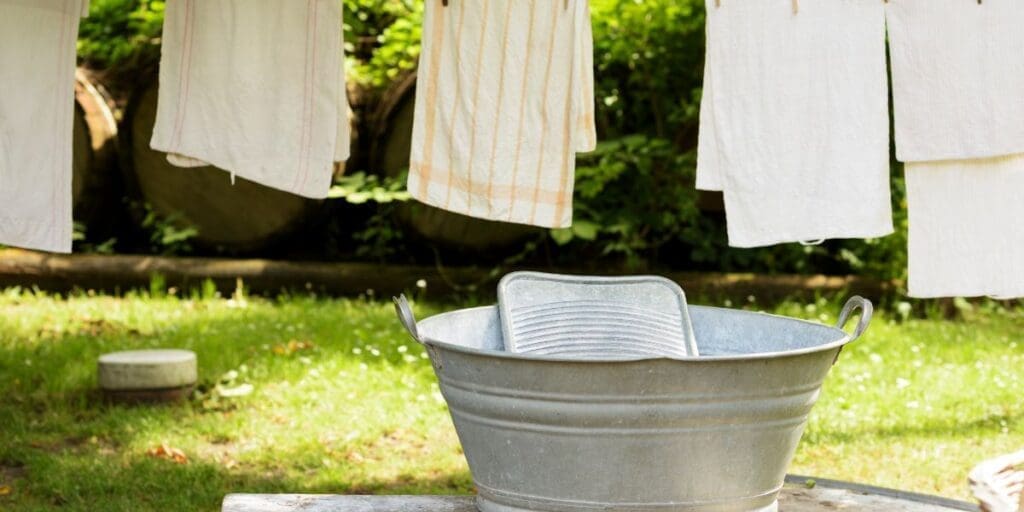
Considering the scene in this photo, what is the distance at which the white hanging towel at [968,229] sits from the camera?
242cm

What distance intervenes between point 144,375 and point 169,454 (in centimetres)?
58

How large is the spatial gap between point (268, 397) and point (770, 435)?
287cm

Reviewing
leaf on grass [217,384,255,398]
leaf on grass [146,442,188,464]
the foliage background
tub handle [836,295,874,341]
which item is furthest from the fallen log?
tub handle [836,295,874,341]

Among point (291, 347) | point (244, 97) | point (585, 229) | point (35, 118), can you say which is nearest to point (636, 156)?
point (585, 229)

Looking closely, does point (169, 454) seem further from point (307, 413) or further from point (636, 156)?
point (636, 156)

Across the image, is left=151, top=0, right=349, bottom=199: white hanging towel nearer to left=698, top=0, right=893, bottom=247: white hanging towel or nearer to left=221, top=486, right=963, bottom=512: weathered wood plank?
left=221, top=486, right=963, bottom=512: weathered wood plank

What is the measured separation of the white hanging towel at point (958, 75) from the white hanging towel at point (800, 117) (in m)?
0.05

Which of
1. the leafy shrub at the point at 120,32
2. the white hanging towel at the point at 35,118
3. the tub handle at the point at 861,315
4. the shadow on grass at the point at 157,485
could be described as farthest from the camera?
the leafy shrub at the point at 120,32

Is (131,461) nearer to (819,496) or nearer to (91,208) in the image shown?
(819,496)

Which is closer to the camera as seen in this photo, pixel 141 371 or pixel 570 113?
pixel 570 113

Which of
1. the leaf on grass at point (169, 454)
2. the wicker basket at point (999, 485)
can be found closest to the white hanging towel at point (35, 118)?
the leaf on grass at point (169, 454)

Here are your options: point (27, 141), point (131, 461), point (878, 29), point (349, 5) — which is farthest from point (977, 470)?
point (349, 5)

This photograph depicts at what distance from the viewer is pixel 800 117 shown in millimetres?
2432

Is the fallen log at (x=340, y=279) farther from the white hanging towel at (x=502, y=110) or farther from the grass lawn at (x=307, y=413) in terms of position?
the white hanging towel at (x=502, y=110)
